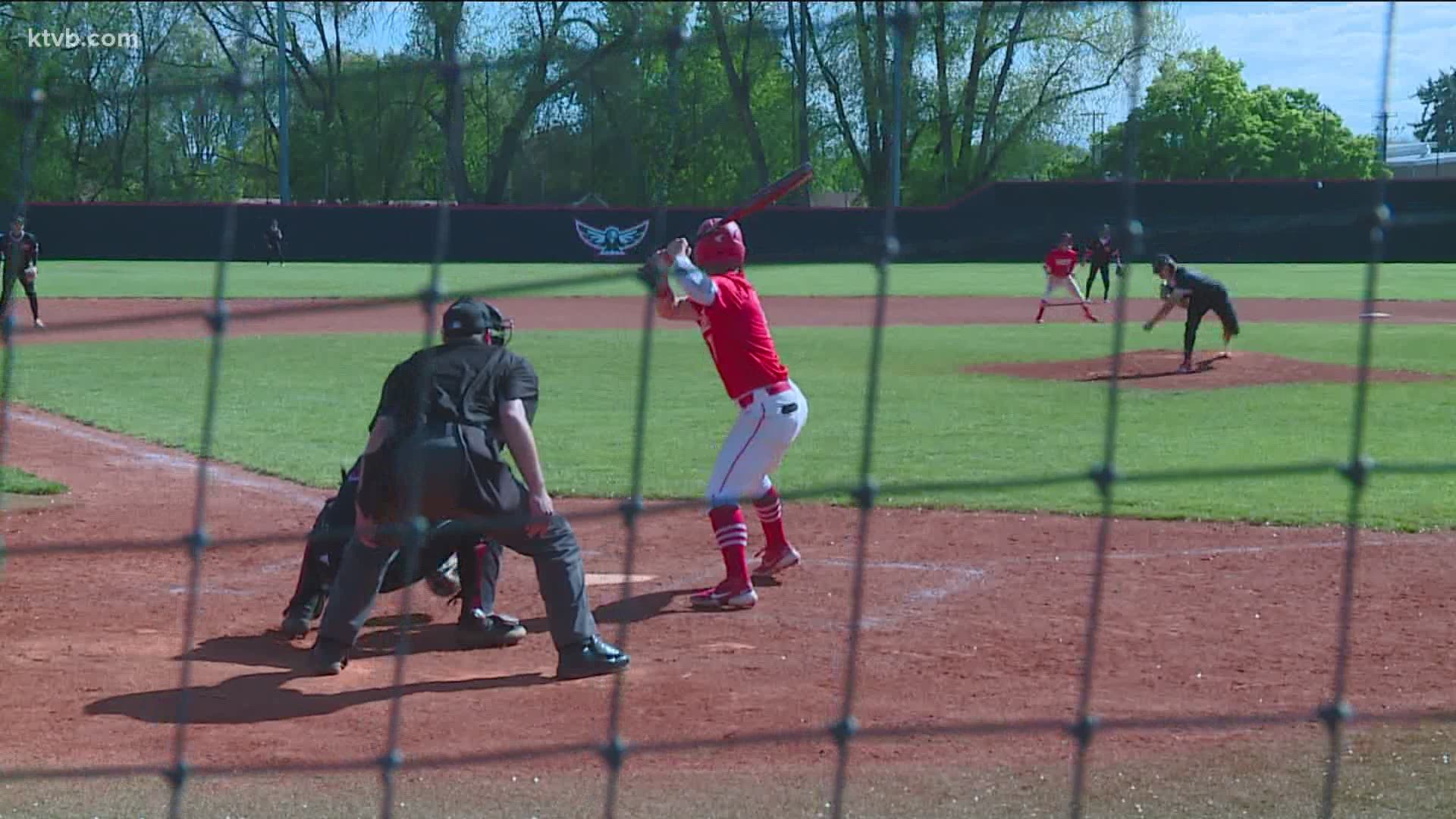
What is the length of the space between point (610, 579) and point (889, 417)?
21.9 feet

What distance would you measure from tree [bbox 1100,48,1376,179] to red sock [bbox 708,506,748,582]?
2.28 m

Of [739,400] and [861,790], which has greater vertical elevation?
[739,400]

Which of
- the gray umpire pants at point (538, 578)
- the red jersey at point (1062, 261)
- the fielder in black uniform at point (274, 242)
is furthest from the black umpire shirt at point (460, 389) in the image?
the fielder in black uniform at point (274, 242)

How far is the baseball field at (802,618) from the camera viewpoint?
518 cm

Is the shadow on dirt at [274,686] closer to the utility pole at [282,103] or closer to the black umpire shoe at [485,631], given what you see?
the black umpire shoe at [485,631]

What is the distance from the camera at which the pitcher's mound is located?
56.4 ft

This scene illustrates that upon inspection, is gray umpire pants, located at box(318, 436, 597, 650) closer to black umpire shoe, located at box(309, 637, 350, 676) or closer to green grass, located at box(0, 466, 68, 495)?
black umpire shoe, located at box(309, 637, 350, 676)

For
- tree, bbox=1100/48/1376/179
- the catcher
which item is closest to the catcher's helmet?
the catcher

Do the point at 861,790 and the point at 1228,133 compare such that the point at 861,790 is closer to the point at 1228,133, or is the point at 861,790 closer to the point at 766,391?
the point at 766,391

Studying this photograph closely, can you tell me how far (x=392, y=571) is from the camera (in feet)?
22.7

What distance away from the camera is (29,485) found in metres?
10.5

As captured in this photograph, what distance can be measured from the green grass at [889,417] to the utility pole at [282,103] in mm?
3663

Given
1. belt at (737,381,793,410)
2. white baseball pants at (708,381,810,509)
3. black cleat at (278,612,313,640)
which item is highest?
belt at (737,381,793,410)

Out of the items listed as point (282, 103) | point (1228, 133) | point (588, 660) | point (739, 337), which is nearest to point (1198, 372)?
point (1228, 133)
